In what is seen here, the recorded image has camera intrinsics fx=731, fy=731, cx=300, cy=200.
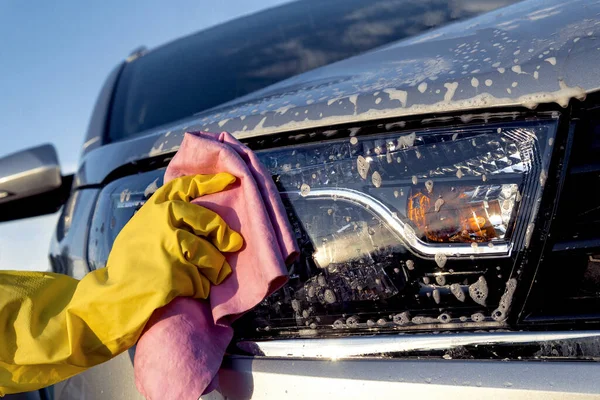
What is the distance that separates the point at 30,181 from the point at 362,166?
1.29 metres

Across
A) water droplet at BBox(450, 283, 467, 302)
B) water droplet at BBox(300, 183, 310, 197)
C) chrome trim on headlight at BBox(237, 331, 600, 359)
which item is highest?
water droplet at BBox(300, 183, 310, 197)

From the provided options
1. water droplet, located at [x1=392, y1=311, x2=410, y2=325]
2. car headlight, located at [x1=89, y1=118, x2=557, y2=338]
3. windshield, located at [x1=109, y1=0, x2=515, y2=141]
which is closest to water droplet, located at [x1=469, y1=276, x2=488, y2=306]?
car headlight, located at [x1=89, y1=118, x2=557, y2=338]

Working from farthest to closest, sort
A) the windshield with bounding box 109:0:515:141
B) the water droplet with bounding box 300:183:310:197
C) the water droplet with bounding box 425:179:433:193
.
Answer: the windshield with bounding box 109:0:515:141 → the water droplet with bounding box 300:183:310:197 → the water droplet with bounding box 425:179:433:193

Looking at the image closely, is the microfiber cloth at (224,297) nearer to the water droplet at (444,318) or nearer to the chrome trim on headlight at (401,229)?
the chrome trim on headlight at (401,229)

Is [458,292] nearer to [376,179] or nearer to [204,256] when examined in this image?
[376,179]

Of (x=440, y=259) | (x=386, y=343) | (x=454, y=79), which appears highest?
(x=454, y=79)

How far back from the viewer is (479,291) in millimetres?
1076

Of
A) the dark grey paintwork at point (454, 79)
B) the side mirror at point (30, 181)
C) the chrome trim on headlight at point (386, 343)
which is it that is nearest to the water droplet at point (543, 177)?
the dark grey paintwork at point (454, 79)

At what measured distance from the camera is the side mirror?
209 cm

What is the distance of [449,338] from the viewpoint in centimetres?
107

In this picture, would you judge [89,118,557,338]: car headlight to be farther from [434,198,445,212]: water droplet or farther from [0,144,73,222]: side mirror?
[0,144,73,222]: side mirror

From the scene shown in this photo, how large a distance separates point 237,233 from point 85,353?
0.32 meters

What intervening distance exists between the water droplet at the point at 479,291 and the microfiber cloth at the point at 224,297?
29 centimetres

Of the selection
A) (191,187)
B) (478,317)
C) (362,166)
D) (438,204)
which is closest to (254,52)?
(191,187)
